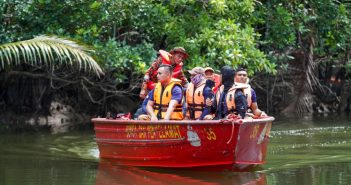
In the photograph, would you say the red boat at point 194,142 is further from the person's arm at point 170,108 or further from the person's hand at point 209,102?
the person's hand at point 209,102

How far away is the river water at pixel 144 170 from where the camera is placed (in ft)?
37.5

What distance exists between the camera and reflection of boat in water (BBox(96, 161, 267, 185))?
36.9 ft

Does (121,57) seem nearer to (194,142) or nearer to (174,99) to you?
(174,99)

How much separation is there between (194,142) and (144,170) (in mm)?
1128

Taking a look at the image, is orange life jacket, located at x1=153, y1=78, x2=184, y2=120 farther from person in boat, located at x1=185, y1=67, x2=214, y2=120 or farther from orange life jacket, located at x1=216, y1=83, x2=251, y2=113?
Result: orange life jacket, located at x1=216, y1=83, x2=251, y2=113

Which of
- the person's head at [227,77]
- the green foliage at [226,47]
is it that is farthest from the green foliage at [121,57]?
the person's head at [227,77]

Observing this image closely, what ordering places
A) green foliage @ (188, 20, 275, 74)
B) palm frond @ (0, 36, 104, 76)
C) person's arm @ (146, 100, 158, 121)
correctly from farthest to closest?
1. green foliage @ (188, 20, 275, 74)
2. palm frond @ (0, 36, 104, 76)
3. person's arm @ (146, 100, 158, 121)

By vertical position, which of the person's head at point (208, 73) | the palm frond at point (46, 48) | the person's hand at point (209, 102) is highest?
the palm frond at point (46, 48)

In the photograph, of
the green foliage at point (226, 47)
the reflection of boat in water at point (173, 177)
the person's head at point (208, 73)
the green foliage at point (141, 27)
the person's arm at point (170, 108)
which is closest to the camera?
the reflection of boat in water at point (173, 177)

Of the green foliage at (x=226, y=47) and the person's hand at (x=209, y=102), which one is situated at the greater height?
the green foliage at (x=226, y=47)

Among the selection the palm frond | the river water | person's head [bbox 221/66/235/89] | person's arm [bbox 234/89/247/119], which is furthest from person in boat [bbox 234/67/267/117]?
the palm frond

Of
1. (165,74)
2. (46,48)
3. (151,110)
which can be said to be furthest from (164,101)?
(46,48)

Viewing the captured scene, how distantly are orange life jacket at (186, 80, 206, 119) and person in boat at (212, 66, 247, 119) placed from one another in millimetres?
239

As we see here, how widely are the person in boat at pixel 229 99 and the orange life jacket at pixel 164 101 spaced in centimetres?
56
